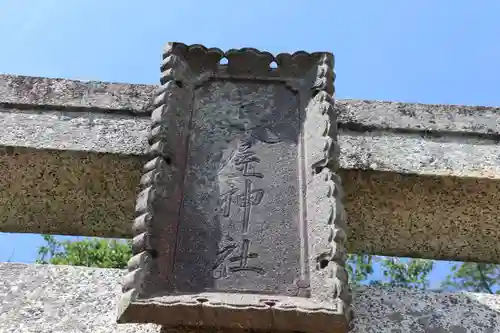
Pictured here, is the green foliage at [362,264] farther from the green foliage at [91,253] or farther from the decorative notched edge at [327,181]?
the decorative notched edge at [327,181]

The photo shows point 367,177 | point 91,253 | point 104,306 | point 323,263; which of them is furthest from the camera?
point 91,253

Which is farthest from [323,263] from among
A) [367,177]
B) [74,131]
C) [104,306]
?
[74,131]

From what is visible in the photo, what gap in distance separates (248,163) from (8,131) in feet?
3.37

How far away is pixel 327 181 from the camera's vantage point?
78.4 inches

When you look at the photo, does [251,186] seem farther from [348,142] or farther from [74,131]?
[74,131]

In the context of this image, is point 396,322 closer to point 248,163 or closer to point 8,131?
point 248,163

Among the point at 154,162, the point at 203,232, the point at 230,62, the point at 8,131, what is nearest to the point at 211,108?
the point at 230,62

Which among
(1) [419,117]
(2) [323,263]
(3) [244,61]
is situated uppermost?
(3) [244,61]

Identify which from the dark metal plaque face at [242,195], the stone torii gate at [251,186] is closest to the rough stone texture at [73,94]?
the stone torii gate at [251,186]

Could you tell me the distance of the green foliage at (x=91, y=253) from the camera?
23.2 ft

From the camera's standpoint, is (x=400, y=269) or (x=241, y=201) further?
(x=400, y=269)

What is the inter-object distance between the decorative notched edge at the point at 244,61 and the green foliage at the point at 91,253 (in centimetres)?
484

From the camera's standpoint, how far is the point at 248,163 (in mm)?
2164

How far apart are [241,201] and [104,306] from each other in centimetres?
59
